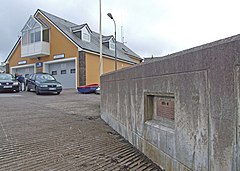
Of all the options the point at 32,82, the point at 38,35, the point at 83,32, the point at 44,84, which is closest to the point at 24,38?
the point at 38,35

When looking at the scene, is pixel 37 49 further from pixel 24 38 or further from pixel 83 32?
pixel 83 32

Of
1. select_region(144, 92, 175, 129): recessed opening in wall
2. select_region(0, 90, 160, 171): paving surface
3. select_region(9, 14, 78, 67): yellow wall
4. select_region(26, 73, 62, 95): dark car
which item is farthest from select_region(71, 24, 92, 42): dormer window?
select_region(144, 92, 175, 129): recessed opening in wall

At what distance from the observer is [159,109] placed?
3.85 m

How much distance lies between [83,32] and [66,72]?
16.6 feet

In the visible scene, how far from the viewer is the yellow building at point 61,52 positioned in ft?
75.1

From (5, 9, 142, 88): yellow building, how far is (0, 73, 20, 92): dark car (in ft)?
20.2

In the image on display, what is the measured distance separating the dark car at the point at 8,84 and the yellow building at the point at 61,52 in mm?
6148

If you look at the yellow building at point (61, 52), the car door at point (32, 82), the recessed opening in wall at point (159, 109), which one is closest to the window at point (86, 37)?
the yellow building at point (61, 52)

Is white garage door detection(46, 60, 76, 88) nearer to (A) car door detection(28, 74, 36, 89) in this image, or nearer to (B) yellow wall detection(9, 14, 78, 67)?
(B) yellow wall detection(9, 14, 78, 67)

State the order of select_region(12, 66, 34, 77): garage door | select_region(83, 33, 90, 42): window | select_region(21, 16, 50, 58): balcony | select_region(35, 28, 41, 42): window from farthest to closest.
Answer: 1. select_region(12, 66, 34, 77): garage door
2. select_region(83, 33, 90, 42): window
3. select_region(35, 28, 41, 42): window
4. select_region(21, 16, 50, 58): balcony

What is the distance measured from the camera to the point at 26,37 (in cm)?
2650

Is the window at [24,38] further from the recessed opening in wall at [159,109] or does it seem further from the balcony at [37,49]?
the recessed opening in wall at [159,109]

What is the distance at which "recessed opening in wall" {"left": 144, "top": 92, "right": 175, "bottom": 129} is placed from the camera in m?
3.44

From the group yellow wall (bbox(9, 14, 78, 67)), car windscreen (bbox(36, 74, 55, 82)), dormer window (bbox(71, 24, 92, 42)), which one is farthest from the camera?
dormer window (bbox(71, 24, 92, 42))
